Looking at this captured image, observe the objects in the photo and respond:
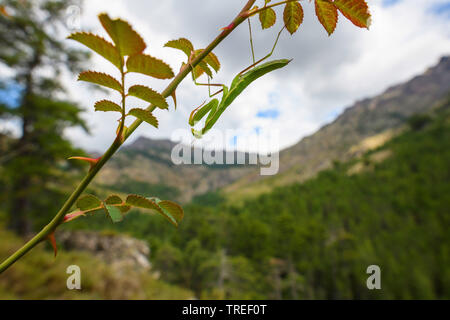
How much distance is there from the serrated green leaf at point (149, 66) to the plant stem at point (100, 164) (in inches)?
0.9

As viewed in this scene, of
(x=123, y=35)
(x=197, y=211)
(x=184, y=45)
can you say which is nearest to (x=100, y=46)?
(x=123, y=35)

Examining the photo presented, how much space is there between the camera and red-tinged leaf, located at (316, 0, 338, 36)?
0.39 m

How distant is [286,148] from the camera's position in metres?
109

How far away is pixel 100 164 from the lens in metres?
0.26

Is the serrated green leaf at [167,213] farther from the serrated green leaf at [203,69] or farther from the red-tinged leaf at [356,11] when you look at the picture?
the red-tinged leaf at [356,11]

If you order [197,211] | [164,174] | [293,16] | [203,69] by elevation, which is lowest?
[203,69]

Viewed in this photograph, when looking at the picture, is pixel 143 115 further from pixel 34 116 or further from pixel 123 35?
pixel 34 116

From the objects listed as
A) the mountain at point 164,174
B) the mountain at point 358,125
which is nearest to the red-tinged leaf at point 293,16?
the mountain at point 358,125

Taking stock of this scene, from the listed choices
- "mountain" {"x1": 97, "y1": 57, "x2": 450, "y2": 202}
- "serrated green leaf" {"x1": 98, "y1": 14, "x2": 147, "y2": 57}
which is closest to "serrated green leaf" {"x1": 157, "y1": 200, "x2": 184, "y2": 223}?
"serrated green leaf" {"x1": 98, "y1": 14, "x2": 147, "y2": 57}

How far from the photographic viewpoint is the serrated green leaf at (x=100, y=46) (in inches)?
8.1

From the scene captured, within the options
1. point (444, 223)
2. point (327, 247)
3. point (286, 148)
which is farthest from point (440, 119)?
point (286, 148)

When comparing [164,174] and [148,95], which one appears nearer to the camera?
[148,95]

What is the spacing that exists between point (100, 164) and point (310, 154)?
101 meters
